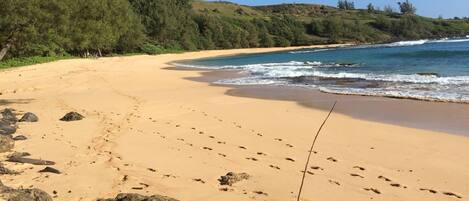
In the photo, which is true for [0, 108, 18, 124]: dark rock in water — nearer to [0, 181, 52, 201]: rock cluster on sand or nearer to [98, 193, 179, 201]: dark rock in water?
[0, 181, 52, 201]: rock cluster on sand

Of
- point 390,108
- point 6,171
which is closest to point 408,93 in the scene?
point 390,108

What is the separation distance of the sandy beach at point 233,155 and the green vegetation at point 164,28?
2.92 metres

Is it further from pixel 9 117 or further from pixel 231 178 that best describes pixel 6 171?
pixel 9 117

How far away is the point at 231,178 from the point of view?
6.75 meters

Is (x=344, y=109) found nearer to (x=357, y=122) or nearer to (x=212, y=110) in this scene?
(x=357, y=122)

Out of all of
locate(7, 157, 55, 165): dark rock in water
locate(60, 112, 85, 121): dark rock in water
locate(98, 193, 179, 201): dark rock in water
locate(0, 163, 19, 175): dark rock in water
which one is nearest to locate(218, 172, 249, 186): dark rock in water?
locate(98, 193, 179, 201): dark rock in water

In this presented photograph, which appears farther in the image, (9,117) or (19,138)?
(9,117)

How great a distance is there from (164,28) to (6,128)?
83.7 m

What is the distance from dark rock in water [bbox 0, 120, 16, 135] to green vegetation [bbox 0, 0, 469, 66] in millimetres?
5370

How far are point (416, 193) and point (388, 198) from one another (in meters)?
0.49

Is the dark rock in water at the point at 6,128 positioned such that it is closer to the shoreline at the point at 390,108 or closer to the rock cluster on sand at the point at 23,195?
the rock cluster on sand at the point at 23,195

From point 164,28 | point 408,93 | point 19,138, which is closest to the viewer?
point 19,138

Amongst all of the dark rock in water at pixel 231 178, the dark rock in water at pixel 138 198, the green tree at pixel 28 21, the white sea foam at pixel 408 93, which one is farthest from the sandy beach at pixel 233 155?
the white sea foam at pixel 408 93

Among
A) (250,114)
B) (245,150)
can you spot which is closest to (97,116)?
(250,114)
